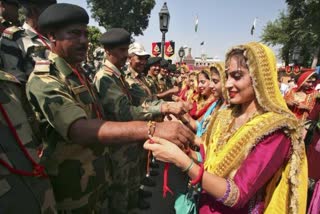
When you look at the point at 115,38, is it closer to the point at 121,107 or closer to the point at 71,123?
the point at 121,107

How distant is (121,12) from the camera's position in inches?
1702

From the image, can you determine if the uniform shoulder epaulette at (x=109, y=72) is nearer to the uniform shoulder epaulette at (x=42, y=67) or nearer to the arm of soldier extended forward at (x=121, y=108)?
the arm of soldier extended forward at (x=121, y=108)

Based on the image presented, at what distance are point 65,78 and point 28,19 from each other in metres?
1.53

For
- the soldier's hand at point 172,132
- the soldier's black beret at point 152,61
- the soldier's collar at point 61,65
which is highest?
the soldier's collar at point 61,65

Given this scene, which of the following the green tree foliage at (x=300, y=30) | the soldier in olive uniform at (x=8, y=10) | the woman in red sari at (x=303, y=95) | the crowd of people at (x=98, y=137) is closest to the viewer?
the crowd of people at (x=98, y=137)

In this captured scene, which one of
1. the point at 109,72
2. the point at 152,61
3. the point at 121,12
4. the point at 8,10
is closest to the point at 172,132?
the point at 109,72

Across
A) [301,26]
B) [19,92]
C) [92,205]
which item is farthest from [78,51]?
[301,26]

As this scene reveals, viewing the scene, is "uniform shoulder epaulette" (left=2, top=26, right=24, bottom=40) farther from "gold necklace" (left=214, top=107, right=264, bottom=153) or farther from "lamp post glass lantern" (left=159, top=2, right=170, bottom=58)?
"lamp post glass lantern" (left=159, top=2, right=170, bottom=58)

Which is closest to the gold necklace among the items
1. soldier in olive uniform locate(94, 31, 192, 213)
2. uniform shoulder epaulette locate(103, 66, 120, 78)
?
soldier in olive uniform locate(94, 31, 192, 213)

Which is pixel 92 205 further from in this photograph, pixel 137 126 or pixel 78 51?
pixel 78 51

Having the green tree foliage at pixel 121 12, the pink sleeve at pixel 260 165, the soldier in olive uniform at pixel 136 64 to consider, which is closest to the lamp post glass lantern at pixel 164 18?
the soldier in olive uniform at pixel 136 64

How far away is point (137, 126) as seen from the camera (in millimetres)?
1881

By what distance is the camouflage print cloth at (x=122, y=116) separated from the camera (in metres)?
3.23

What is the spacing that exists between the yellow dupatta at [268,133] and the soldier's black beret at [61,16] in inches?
48.6
